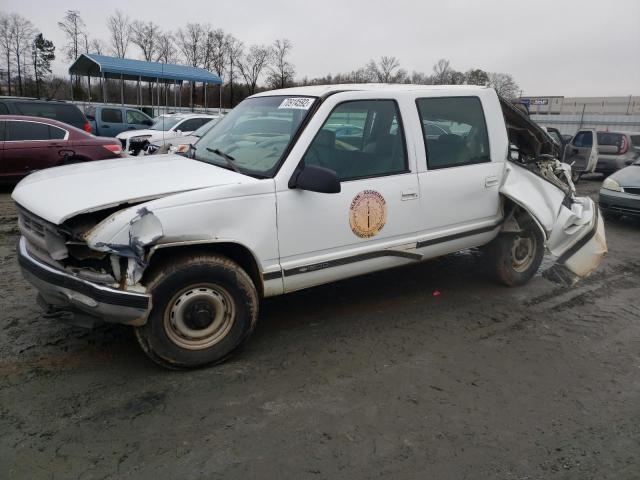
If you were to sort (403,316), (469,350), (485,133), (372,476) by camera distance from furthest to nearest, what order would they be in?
(485,133), (403,316), (469,350), (372,476)

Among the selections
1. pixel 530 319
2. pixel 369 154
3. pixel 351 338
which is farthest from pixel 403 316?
pixel 369 154

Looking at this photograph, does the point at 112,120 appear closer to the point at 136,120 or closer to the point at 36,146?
the point at 136,120

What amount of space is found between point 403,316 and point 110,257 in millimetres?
2548

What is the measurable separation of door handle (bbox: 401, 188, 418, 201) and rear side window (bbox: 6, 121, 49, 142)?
8.36m

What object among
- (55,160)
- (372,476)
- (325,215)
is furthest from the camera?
(55,160)

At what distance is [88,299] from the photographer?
2939 millimetres

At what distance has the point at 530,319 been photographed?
4453 millimetres

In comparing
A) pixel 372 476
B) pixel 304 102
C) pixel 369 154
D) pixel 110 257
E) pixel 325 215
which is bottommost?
pixel 372 476

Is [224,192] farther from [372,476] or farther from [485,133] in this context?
[485,133]

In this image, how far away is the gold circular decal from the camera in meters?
3.69

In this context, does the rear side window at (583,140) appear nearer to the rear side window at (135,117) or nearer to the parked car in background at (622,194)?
the parked car in background at (622,194)

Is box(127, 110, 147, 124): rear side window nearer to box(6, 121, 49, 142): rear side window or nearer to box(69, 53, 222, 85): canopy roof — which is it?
box(69, 53, 222, 85): canopy roof

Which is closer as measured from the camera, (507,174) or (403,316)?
(403,316)

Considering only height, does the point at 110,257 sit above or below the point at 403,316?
above
